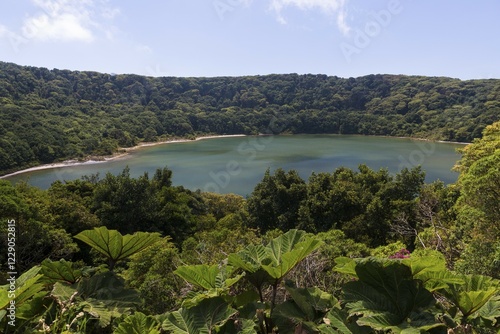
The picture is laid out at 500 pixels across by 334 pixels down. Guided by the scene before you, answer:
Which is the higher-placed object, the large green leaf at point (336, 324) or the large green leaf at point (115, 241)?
the large green leaf at point (115, 241)

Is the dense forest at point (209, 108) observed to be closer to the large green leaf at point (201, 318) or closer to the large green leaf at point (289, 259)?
the large green leaf at point (201, 318)

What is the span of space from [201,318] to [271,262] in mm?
551

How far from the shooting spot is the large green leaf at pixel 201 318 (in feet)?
6.29

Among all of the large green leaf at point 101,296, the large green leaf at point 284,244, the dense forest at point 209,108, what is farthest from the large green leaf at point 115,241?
the dense forest at point 209,108

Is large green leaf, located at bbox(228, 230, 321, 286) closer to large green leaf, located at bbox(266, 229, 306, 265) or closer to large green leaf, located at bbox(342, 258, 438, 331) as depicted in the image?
large green leaf, located at bbox(266, 229, 306, 265)

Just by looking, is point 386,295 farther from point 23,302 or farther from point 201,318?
point 23,302

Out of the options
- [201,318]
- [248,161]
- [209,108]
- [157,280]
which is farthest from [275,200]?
[209,108]

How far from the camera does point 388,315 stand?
187cm

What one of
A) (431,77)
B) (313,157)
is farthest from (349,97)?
(313,157)

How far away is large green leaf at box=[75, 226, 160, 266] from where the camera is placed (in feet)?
8.42

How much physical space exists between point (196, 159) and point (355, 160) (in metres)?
24.0

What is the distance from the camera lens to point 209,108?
10138 cm

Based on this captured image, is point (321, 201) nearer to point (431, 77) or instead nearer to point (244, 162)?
point (244, 162)

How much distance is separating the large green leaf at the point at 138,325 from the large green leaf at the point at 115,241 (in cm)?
73
